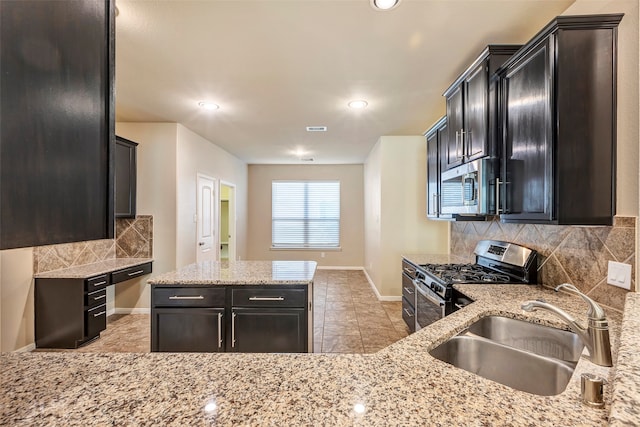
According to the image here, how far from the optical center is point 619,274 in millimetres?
1454

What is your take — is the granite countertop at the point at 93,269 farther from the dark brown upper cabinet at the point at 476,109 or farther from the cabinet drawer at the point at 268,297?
the dark brown upper cabinet at the point at 476,109

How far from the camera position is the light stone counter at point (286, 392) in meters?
0.66

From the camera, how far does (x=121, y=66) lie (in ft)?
8.14

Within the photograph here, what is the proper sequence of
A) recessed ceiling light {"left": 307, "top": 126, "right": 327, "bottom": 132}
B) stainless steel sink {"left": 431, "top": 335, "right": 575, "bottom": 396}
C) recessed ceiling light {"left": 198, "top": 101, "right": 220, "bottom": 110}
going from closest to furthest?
stainless steel sink {"left": 431, "top": 335, "right": 575, "bottom": 396}
recessed ceiling light {"left": 198, "top": 101, "right": 220, "bottom": 110}
recessed ceiling light {"left": 307, "top": 126, "right": 327, "bottom": 132}

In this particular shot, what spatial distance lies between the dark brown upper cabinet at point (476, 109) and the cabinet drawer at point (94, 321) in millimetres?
3976

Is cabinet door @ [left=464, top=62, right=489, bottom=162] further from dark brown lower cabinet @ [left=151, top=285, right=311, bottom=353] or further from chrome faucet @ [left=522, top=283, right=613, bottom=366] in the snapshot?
dark brown lower cabinet @ [left=151, top=285, right=311, bottom=353]

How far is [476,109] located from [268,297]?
2147mm

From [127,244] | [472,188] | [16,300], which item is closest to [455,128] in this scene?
[472,188]

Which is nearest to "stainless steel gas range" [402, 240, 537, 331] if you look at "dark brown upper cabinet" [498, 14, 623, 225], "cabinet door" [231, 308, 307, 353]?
"dark brown upper cabinet" [498, 14, 623, 225]

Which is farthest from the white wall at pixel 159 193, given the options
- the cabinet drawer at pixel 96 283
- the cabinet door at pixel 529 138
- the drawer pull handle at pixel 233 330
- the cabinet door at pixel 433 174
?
the cabinet door at pixel 529 138

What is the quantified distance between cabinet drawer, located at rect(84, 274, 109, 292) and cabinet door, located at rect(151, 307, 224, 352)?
1.38 metres

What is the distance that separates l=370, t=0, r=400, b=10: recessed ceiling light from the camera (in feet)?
5.60

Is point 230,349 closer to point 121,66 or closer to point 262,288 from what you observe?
point 262,288

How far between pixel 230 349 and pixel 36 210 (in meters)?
2.00
